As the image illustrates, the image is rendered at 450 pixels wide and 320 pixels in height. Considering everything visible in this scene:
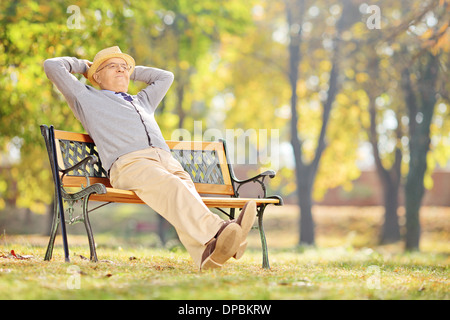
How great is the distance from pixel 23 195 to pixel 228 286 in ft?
44.9

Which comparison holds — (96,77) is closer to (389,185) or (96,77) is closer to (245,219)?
(245,219)

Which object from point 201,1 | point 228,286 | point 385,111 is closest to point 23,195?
point 201,1

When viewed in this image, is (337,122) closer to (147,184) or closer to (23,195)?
(23,195)

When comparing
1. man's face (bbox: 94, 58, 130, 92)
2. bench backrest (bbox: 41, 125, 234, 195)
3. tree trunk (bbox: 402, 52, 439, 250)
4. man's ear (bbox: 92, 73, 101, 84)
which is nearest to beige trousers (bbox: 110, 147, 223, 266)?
bench backrest (bbox: 41, 125, 234, 195)

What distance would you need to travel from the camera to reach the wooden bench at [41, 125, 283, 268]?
4496 millimetres

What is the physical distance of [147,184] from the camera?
14.2ft

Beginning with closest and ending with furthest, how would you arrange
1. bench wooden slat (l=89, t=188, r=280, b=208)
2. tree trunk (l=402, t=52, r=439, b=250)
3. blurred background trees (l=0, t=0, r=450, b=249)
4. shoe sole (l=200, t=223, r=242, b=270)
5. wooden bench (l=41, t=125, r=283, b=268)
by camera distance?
1. shoe sole (l=200, t=223, r=242, b=270)
2. bench wooden slat (l=89, t=188, r=280, b=208)
3. wooden bench (l=41, t=125, r=283, b=268)
4. blurred background trees (l=0, t=0, r=450, b=249)
5. tree trunk (l=402, t=52, r=439, b=250)

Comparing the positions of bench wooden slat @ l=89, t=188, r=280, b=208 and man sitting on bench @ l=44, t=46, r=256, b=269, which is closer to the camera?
man sitting on bench @ l=44, t=46, r=256, b=269

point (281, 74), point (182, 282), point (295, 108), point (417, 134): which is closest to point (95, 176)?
point (182, 282)

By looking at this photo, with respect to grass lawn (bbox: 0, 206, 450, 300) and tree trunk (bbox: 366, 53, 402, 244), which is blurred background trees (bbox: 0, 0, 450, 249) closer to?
tree trunk (bbox: 366, 53, 402, 244)

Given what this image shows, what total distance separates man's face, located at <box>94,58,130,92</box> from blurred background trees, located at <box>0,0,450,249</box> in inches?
152

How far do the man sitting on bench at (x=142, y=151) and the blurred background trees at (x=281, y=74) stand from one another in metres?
3.91

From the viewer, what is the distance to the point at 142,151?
15.1 feet

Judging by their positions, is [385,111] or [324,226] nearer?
[385,111]
